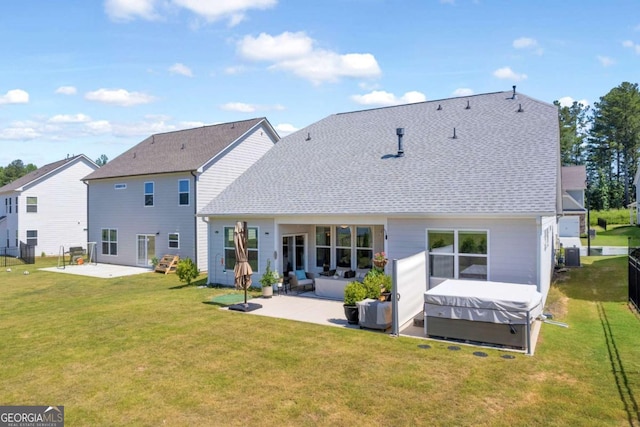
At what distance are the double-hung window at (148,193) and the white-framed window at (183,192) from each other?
2594mm

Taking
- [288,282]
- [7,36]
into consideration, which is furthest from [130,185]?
[288,282]

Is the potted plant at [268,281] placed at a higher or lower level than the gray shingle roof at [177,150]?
lower

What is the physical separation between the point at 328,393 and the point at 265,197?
35.7 ft

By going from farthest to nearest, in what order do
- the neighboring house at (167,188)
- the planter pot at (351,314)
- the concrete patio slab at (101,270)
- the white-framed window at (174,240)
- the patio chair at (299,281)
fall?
the white-framed window at (174,240) < the neighboring house at (167,188) < the concrete patio slab at (101,270) < the patio chair at (299,281) < the planter pot at (351,314)

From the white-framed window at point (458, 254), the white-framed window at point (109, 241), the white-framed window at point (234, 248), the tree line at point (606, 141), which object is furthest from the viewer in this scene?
the tree line at point (606, 141)

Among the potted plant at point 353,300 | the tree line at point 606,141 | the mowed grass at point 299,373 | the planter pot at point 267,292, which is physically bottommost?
the mowed grass at point 299,373

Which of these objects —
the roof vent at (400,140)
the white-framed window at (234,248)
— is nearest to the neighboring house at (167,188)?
the white-framed window at (234,248)

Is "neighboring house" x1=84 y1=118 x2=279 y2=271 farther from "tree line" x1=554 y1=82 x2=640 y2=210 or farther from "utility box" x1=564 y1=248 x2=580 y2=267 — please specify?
"tree line" x1=554 y1=82 x2=640 y2=210

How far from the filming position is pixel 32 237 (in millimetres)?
32406

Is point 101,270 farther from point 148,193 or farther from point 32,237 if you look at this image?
point 32,237

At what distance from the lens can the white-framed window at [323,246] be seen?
16.5 m

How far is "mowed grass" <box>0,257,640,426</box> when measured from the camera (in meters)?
5.98

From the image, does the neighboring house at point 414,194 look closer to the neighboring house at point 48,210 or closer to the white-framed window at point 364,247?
the white-framed window at point 364,247

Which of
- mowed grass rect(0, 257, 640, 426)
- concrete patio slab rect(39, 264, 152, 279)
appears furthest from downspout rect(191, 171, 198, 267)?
mowed grass rect(0, 257, 640, 426)
